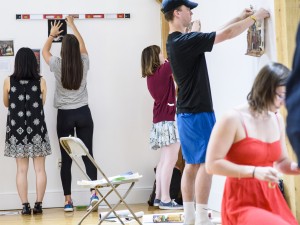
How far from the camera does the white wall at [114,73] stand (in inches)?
253

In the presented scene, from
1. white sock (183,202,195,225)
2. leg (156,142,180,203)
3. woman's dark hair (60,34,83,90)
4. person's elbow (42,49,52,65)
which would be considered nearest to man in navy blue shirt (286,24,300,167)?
white sock (183,202,195,225)

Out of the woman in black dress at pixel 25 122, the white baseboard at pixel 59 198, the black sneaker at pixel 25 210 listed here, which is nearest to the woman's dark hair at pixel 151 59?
the woman in black dress at pixel 25 122

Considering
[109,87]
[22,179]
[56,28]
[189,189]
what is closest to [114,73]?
[109,87]

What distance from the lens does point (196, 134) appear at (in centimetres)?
366

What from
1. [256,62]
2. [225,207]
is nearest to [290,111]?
[225,207]

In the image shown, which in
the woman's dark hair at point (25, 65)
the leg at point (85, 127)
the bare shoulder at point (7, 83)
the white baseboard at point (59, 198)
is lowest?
the white baseboard at point (59, 198)

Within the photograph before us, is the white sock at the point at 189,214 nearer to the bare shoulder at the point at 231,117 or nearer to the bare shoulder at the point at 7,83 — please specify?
the bare shoulder at the point at 231,117

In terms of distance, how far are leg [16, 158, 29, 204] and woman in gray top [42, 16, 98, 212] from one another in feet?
1.22

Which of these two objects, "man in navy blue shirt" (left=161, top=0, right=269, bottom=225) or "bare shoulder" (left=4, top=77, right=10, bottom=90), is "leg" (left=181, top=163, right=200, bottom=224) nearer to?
"man in navy blue shirt" (left=161, top=0, right=269, bottom=225)

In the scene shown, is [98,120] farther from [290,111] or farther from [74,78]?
[290,111]

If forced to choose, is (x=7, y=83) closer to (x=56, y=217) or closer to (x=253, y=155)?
(x=56, y=217)

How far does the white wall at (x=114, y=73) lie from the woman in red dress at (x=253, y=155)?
14.0 ft

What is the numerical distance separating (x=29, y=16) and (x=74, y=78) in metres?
1.12

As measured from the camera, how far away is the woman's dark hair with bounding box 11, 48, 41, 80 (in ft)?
18.6
